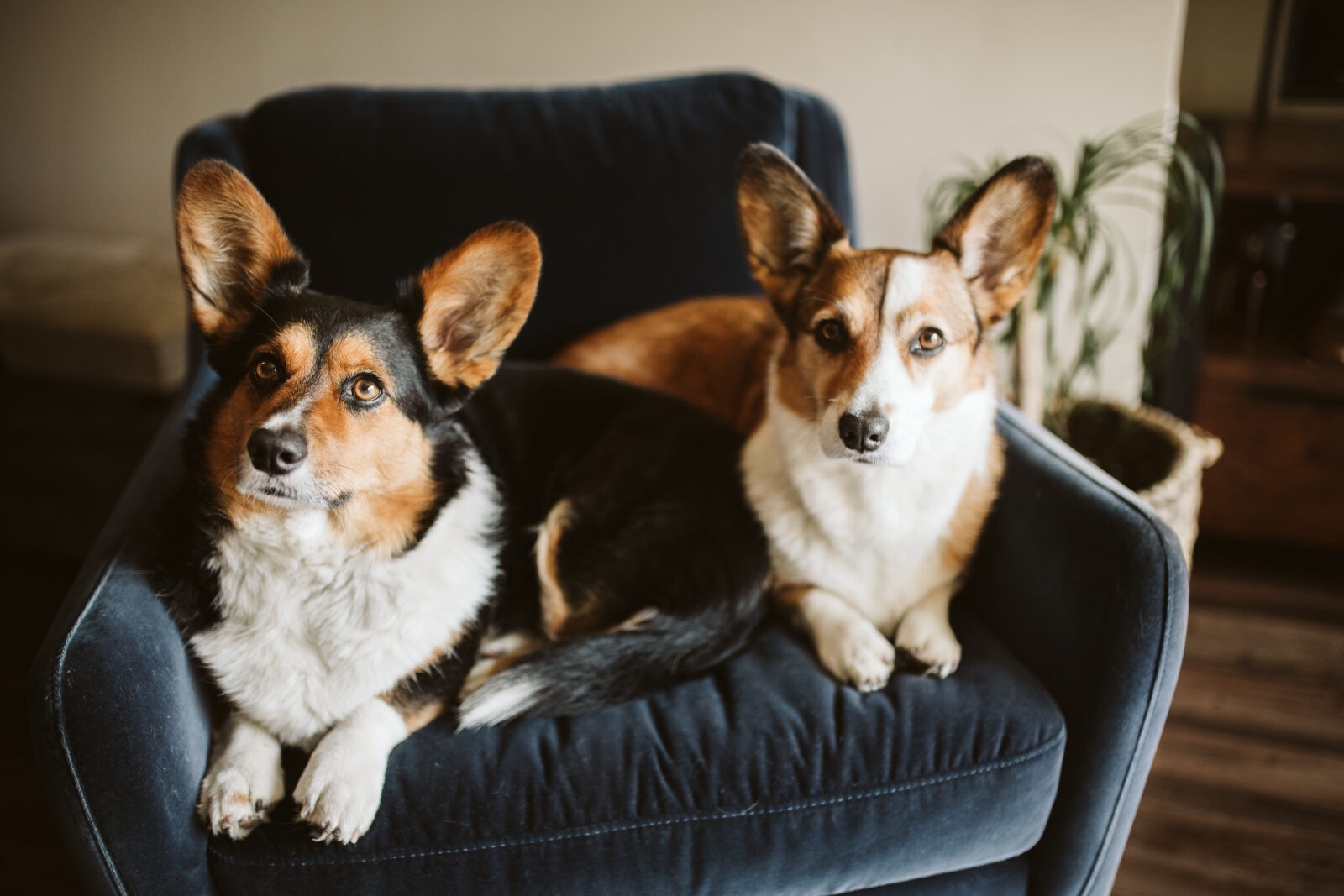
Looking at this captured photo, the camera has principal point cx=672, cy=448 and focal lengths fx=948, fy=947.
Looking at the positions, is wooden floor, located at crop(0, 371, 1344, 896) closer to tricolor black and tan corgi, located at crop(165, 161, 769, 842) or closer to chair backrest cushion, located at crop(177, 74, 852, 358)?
tricolor black and tan corgi, located at crop(165, 161, 769, 842)

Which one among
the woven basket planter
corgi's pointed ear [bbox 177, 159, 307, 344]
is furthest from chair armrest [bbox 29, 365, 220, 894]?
the woven basket planter

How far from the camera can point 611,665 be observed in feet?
4.48

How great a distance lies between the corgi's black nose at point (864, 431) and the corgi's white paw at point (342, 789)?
0.77 metres

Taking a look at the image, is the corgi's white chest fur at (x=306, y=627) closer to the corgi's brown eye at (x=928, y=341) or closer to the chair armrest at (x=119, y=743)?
the chair armrest at (x=119, y=743)

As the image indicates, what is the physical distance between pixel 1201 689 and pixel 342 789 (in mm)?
2011

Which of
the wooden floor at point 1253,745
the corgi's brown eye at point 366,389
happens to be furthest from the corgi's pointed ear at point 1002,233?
the wooden floor at point 1253,745

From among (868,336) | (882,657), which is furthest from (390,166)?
(882,657)

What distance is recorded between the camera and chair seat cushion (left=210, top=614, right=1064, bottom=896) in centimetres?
121

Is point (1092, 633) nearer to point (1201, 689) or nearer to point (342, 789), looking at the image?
point (342, 789)

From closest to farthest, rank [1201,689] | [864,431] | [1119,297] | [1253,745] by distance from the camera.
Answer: [864,431] → [1253,745] → [1201,689] → [1119,297]

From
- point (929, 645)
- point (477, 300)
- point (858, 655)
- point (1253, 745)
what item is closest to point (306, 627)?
point (477, 300)

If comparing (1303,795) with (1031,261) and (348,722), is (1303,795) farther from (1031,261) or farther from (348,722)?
(348,722)

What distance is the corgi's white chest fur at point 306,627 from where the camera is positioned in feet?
4.22

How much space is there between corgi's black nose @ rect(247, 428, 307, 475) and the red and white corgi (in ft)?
2.37
